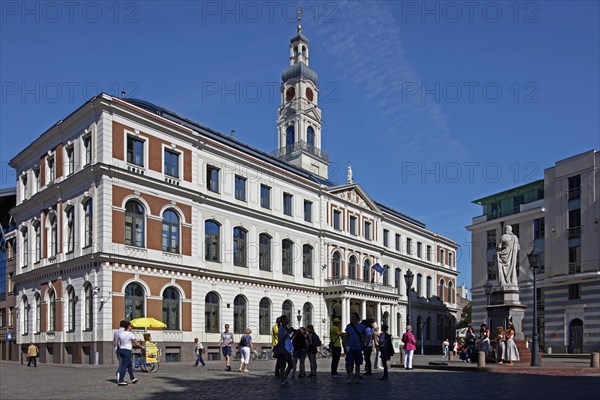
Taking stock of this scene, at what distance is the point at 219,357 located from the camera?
43.1 meters

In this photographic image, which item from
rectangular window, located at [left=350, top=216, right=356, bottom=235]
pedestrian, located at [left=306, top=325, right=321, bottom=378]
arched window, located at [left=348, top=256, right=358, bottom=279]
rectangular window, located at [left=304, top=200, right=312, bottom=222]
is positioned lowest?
pedestrian, located at [left=306, top=325, right=321, bottom=378]

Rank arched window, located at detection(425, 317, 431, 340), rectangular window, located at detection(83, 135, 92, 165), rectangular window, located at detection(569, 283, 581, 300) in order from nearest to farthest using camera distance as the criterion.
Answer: rectangular window, located at detection(83, 135, 92, 165) → rectangular window, located at detection(569, 283, 581, 300) → arched window, located at detection(425, 317, 431, 340)

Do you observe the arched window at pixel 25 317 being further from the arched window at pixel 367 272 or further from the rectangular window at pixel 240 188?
the arched window at pixel 367 272

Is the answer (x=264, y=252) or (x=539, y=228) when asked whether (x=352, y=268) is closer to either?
(x=264, y=252)

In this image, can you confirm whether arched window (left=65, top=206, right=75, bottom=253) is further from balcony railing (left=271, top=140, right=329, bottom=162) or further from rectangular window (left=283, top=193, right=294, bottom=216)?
balcony railing (left=271, top=140, right=329, bottom=162)

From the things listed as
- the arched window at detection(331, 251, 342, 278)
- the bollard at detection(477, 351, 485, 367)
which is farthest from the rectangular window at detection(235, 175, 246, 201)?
the bollard at detection(477, 351, 485, 367)

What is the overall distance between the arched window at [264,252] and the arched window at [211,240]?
4924 mm

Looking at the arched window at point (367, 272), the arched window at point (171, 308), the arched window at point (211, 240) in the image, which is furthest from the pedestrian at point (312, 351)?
the arched window at point (367, 272)

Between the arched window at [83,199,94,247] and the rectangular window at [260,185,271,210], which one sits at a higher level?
the rectangular window at [260,185,271,210]

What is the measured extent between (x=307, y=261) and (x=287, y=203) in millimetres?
5656

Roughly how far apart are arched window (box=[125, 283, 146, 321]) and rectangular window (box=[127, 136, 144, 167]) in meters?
7.56

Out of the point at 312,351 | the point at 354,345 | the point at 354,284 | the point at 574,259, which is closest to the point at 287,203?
the point at 354,284

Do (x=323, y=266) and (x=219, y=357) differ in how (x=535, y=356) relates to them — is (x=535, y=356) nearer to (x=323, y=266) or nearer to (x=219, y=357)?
(x=219, y=357)

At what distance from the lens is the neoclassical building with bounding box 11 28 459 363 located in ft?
122
